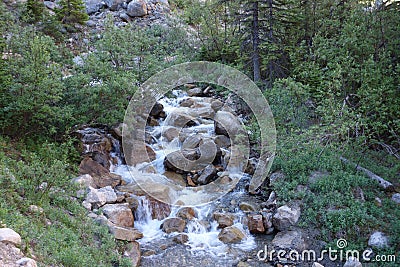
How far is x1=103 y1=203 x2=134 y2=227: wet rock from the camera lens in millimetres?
8602

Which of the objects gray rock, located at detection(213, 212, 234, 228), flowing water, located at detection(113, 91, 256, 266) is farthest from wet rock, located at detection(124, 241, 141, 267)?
gray rock, located at detection(213, 212, 234, 228)

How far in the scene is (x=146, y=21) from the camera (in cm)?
2422

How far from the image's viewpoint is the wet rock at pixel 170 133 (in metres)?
13.5

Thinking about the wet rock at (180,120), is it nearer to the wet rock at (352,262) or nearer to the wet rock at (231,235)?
the wet rock at (231,235)

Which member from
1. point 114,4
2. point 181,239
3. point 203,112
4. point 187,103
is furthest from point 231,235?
point 114,4

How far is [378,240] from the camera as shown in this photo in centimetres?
766

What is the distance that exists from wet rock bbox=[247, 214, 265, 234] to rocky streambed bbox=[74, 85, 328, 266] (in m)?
0.03

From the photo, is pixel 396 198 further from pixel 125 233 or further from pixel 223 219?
pixel 125 233

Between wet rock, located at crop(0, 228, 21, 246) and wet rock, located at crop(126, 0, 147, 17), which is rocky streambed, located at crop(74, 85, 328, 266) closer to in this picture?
wet rock, located at crop(0, 228, 21, 246)

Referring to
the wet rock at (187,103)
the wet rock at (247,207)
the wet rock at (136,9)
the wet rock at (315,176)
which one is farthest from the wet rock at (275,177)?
the wet rock at (136,9)

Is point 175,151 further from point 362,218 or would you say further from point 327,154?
point 362,218

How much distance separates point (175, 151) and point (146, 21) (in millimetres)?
14846

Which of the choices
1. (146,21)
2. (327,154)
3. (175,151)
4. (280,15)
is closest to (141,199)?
(175,151)

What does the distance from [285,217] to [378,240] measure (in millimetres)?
2093
